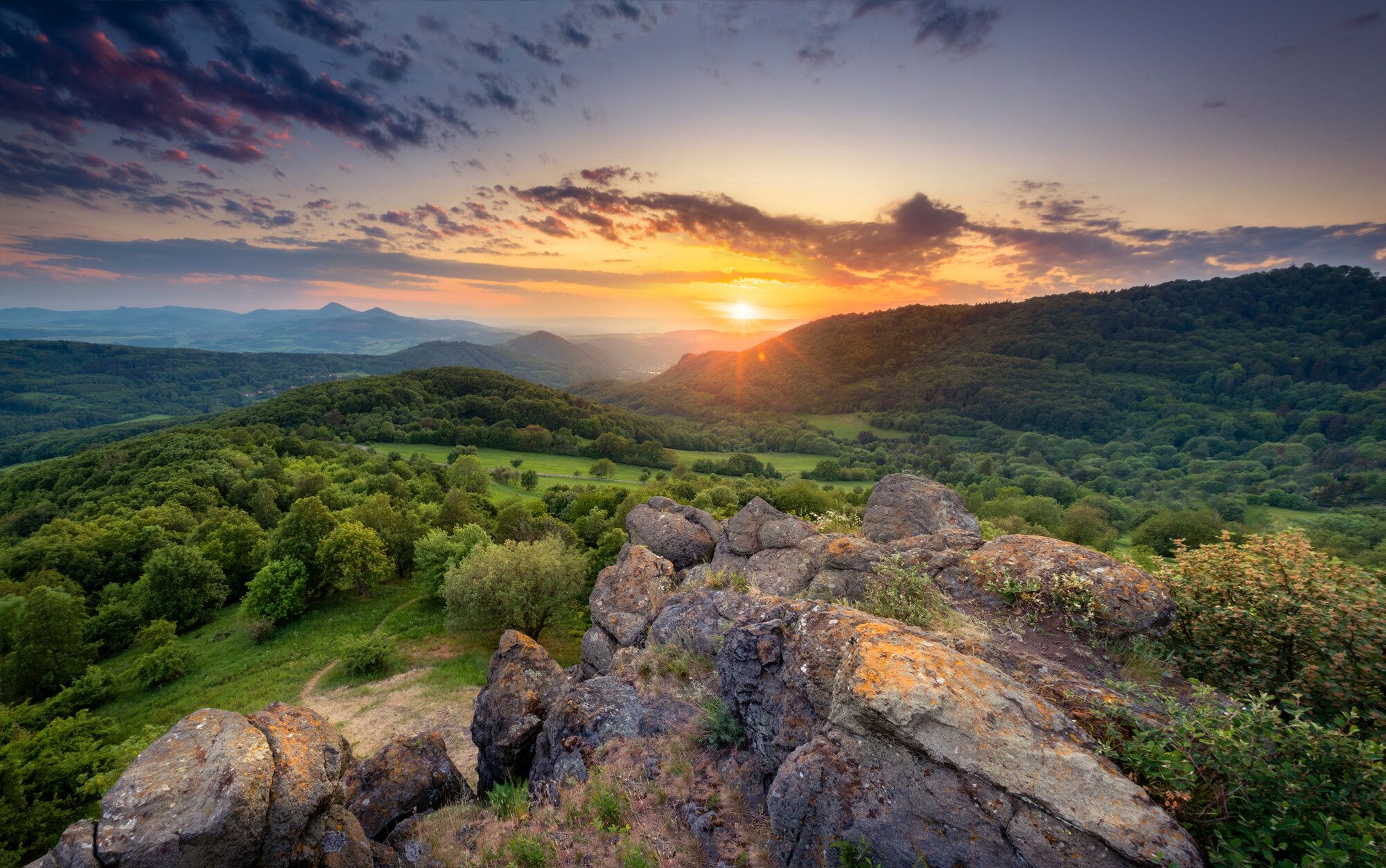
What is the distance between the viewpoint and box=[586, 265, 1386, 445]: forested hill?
129m

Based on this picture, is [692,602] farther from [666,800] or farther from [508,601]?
[508,601]

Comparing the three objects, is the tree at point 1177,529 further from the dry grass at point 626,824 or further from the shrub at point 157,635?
the shrub at point 157,635

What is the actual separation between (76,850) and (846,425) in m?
172

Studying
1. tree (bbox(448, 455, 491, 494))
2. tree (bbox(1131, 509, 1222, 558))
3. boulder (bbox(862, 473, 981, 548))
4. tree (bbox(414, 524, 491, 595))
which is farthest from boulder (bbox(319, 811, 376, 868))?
tree (bbox(448, 455, 491, 494))

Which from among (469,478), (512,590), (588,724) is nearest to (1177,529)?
(588,724)

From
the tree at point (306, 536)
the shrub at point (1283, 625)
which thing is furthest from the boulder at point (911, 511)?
the tree at point (306, 536)

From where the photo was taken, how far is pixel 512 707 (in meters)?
14.5

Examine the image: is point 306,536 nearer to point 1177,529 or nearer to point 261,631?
point 261,631

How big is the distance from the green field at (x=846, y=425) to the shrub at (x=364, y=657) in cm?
14354

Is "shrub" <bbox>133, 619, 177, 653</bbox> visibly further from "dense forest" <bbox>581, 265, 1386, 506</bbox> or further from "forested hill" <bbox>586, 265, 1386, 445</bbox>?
"forested hill" <bbox>586, 265, 1386, 445</bbox>

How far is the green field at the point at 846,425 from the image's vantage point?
512 feet

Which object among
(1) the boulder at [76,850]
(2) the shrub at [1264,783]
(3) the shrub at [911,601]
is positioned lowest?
(1) the boulder at [76,850]

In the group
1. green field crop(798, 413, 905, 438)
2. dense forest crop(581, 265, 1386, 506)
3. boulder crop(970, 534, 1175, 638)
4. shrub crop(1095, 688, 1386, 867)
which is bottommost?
green field crop(798, 413, 905, 438)

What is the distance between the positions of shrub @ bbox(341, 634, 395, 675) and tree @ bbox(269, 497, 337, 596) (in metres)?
11.5
